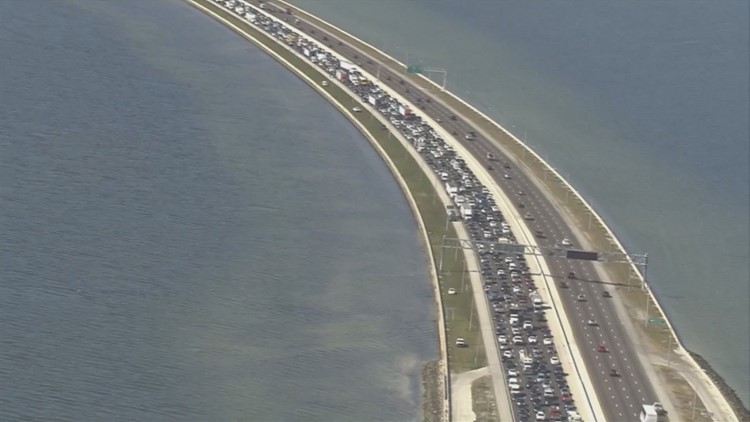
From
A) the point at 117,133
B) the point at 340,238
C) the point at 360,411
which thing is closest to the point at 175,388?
the point at 360,411

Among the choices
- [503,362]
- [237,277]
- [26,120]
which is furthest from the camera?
[26,120]

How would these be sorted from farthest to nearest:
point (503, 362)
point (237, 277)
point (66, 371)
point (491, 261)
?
1. point (491, 261)
2. point (237, 277)
3. point (503, 362)
4. point (66, 371)

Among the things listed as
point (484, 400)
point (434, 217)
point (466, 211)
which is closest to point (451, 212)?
point (466, 211)

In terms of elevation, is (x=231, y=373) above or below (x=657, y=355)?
below

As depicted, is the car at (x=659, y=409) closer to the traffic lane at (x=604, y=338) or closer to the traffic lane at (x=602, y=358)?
the traffic lane at (x=604, y=338)

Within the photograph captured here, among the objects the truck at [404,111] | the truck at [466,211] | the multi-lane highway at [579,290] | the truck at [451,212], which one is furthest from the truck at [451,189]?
the truck at [404,111]

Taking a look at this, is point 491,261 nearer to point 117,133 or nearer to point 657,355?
point 657,355
